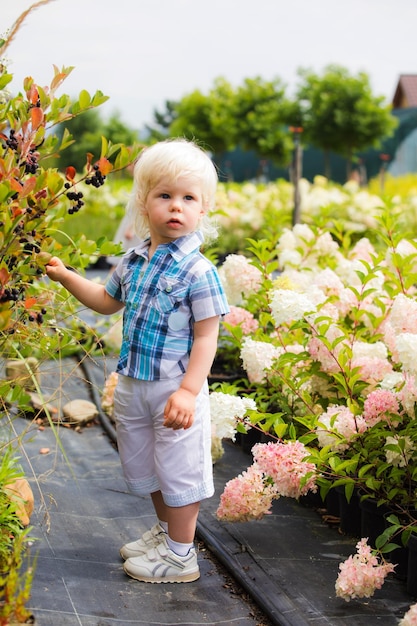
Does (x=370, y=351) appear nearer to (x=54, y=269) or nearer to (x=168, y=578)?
(x=168, y=578)

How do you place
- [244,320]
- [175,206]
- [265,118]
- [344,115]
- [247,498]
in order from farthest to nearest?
1. [265,118]
2. [344,115]
3. [244,320]
4. [247,498]
5. [175,206]

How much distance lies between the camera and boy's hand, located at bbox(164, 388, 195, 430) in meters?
2.12

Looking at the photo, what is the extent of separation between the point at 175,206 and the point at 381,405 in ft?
2.83

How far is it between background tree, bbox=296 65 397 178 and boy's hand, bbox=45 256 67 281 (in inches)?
856

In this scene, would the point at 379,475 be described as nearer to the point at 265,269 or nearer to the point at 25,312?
the point at 265,269

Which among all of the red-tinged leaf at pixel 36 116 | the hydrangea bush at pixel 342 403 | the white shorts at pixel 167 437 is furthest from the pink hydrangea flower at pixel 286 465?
the red-tinged leaf at pixel 36 116

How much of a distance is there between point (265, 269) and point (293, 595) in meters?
1.32

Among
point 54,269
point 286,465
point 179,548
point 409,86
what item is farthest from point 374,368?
point 409,86

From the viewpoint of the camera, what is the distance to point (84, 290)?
241 cm

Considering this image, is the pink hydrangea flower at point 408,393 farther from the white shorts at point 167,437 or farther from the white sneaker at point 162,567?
the white sneaker at point 162,567

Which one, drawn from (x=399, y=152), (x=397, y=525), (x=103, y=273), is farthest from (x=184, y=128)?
(x=397, y=525)

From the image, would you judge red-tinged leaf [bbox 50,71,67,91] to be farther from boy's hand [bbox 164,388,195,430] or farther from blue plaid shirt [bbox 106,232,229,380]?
boy's hand [bbox 164,388,195,430]

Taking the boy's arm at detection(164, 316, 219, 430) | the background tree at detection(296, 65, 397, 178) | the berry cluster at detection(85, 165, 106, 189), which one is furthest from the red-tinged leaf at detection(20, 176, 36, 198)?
the background tree at detection(296, 65, 397, 178)

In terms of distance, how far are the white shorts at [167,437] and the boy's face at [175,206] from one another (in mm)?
430
